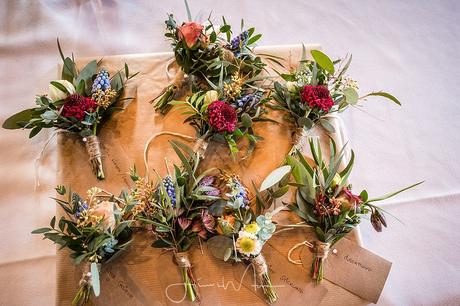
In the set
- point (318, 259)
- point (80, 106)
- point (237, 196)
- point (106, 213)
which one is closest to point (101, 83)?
point (80, 106)

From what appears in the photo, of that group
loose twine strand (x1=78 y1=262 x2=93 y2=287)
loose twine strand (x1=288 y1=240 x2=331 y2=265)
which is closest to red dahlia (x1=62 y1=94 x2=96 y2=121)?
loose twine strand (x1=78 y1=262 x2=93 y2=287)

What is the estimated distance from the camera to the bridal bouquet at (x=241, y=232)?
0.79 metres

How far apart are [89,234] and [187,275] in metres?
0.23

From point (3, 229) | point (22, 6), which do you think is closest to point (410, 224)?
point (3, 229)

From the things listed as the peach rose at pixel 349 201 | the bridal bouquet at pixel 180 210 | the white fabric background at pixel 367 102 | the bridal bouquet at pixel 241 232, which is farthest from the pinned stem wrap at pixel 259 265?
the white fabric background at pixel 367 102

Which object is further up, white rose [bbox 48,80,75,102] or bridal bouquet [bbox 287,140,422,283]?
white rose [bbox 48,80,75,102]

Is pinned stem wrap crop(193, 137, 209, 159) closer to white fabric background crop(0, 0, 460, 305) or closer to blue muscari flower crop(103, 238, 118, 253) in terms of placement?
blue muscari flower crop(103, 238, 118, 253)

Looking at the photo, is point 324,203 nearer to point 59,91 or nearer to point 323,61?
point 323,61

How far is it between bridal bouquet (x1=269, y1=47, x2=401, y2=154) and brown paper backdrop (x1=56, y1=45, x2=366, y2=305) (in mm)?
41

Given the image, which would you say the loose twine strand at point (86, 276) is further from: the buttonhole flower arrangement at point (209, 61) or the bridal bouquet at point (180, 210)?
the buttonhole flower arrangement at point (209, 61)

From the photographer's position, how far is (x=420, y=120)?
113cm

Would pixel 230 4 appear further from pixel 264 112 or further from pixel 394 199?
pixel 394 199

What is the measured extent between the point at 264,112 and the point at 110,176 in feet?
1.32

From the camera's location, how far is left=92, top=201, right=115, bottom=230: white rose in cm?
79
